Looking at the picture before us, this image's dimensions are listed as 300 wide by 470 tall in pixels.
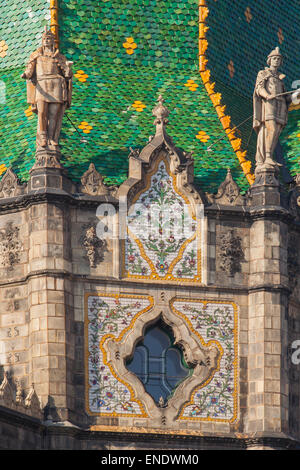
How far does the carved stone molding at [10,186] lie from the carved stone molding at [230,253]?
521 cm

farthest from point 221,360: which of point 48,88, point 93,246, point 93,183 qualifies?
point 48,88

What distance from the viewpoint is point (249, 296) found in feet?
175

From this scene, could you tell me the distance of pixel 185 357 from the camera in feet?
174

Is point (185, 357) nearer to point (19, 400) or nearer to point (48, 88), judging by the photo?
point (19, 400)

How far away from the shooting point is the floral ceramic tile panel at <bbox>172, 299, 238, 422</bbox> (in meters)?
52.5

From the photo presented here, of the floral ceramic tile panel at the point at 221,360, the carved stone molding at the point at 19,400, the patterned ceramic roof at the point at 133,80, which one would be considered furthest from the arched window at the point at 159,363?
the patterned ceramic roof at the point at 133,80

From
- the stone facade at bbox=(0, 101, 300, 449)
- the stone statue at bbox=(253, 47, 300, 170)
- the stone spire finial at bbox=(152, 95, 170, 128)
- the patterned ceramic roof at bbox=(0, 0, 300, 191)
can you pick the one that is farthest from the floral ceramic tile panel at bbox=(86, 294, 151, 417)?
the stone statue at bbox=(253, 47, 300, 170)

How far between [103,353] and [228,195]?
5336 mm

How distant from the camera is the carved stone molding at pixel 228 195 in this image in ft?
177

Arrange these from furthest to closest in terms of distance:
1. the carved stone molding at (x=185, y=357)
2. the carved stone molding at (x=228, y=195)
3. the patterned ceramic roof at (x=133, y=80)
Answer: the patterned ceramic roof at (x=133, y=80), the carved stone molding at (x=228, y=195), the carved stone molding at (x=185, y=357)

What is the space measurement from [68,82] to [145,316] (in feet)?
20.5

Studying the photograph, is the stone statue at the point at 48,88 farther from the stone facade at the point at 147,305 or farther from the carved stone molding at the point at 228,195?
the carved stone molding at the point at 228,195

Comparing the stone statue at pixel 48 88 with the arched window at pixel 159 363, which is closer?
the arched window at pixel 159 363
